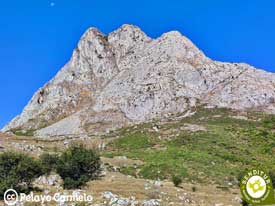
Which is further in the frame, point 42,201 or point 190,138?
point 190,138

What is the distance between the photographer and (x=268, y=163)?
68.3 meters

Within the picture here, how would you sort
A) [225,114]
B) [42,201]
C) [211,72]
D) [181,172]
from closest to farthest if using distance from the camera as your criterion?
1. [42,201]
2. [181,172]
3. [225,114]
4. [211,72]

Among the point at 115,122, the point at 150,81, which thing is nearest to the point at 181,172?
the point at 115,122

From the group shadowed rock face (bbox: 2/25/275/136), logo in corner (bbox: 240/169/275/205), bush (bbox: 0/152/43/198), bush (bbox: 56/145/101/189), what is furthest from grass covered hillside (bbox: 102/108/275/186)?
logo in corner (bbox: 240/169/275/205)

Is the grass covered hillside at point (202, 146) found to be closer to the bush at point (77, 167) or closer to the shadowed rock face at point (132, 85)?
the shadowed rock face at point (132, 85)

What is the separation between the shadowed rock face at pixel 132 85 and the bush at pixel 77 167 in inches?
2372

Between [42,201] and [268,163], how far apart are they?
160 ft

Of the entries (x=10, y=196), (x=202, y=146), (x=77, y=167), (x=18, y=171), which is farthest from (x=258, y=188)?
(x=202, y=146)

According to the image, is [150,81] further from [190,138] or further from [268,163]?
[268,163]

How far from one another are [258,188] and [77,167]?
3197 cm

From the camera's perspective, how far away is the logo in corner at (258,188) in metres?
11.0

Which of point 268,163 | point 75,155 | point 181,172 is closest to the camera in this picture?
point 75,155

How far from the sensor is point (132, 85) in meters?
117

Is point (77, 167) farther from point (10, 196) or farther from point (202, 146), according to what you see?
point (202, 146)
